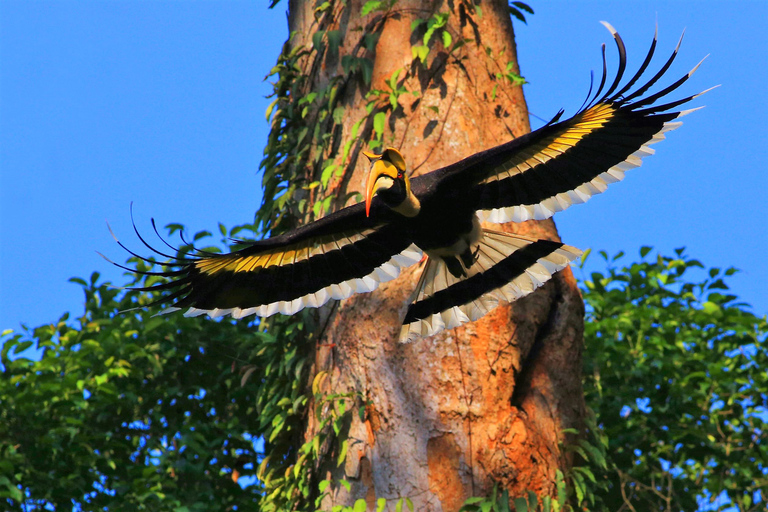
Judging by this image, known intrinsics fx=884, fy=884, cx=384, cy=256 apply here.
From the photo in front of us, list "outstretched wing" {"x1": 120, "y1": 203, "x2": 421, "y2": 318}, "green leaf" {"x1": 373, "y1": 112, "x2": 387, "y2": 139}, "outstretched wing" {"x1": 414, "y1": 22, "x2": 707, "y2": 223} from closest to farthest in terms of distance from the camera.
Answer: "outstretched wing" {"x1": 414, "y1": 22, "x2": 707, "y2": 223}, "outstretched wing" {"x1": 120, "y1": 203, "x2": 421, "y2": 318}, "green leaf" {"x1": 373, "y1": 112, "x2": 387, "y2": 139}

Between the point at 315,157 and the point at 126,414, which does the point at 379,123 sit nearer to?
the point at 315,157

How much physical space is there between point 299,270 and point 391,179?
0.76 metres

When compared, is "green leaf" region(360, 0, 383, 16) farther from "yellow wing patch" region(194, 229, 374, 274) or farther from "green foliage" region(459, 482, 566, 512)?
"green foliage" region(459, 482, 566, 512)

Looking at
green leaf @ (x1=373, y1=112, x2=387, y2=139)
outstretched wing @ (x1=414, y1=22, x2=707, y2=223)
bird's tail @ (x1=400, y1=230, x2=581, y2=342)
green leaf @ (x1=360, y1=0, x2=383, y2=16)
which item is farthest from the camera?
green leaf @ (x1=360, y1=0, x2=383, y2=16)

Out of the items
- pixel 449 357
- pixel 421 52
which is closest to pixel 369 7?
pixel 421 52

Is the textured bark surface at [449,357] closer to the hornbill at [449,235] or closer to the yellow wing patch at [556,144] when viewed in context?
the hornbill at [449,235]

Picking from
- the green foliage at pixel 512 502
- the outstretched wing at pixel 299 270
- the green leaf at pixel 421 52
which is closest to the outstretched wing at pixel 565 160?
the outstretched wing at pixel 299 270

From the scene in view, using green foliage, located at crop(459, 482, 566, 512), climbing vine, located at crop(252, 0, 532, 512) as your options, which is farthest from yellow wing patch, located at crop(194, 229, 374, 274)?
green foliage, located at crop(459, 482, 566, 512)

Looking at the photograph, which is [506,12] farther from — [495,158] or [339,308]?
[339,308]

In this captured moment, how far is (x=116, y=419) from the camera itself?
17.6 feet

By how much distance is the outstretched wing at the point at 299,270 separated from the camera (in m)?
4.14

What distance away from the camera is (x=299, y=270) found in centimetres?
428

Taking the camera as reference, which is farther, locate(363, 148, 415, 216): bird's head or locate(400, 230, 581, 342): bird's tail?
locate(400, 230, 581, 342): bird's tail

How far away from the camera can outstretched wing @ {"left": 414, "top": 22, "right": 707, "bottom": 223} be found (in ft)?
11.9
